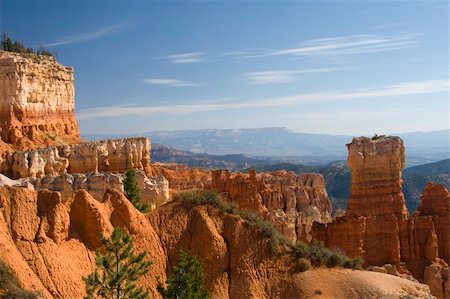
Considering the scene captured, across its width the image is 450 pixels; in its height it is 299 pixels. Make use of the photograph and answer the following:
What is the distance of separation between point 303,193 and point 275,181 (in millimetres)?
6725

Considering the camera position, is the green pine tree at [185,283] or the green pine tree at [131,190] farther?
the green pine tree at [131,190]

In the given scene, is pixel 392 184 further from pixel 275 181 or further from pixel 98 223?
pixel 275 181

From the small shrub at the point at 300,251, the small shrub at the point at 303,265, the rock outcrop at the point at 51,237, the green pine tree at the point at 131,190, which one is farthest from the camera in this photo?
the green pine tree at the point at 131,190

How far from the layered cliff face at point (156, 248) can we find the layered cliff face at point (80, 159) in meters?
13.8

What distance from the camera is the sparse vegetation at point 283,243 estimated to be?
82.8 ft

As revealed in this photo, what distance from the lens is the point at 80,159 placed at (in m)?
41.9

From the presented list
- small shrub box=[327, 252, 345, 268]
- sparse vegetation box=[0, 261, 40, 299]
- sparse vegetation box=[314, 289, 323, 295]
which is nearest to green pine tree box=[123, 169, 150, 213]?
small shrub box=[327, 252, 345, 268]

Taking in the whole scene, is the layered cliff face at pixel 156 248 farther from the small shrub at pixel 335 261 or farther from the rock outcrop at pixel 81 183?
the rock outcrop at pixel 81 183

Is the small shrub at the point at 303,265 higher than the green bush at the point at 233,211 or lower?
lower

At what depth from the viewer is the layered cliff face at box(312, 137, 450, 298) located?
38906 millimetres

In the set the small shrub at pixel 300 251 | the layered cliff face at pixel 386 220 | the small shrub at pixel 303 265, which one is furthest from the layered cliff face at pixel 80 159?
the small shrub at pixel 303 265

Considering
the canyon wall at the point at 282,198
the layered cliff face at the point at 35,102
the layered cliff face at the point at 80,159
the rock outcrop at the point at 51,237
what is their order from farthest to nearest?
the canyon wall at the point at 282,198
the layered cliff face at the point at 35,102
the layered cliff face at the point at 80,159
the rock outcrop at the point at 51,237

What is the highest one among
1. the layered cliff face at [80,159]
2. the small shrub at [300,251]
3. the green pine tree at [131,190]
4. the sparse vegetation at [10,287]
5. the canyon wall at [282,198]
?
the layered cliff face at [80,159]

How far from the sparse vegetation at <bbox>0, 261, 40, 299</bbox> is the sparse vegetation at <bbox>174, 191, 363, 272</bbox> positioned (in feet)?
33.3
